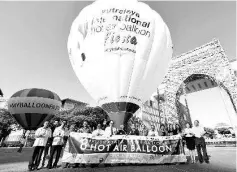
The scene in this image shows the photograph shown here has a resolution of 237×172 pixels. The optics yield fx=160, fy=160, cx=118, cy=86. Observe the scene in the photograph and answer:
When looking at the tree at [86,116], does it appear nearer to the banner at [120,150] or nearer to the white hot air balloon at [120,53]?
the white hot air balloon at [120,53]

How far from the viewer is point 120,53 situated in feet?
34.3

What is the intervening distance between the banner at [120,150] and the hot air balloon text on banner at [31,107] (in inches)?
622

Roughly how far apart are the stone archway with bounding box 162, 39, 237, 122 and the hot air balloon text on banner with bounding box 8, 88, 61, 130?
17.3 m

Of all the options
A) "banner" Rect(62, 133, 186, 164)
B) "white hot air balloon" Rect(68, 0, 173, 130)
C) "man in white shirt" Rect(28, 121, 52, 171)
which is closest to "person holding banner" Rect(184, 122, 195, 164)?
"banner" Rect(62, 133, 186, 164)

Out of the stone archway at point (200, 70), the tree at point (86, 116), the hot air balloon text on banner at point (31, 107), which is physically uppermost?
the stone archway at point (200, 70)

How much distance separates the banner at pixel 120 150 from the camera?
21.0 ft

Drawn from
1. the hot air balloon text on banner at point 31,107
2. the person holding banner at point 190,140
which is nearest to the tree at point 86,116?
the hot air balloon text on banner at point 31,107

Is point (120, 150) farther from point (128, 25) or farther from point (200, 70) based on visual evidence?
point (200, 70)

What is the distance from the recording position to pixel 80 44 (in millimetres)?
11297

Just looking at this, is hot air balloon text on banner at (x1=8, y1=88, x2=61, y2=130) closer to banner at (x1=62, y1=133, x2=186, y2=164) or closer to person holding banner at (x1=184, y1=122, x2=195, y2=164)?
banner at (x1=62, y1=133, x2=186, y2=164)

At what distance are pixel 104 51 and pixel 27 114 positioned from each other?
50.3 feet

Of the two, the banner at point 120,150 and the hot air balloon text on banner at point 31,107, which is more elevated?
the hot air balloon text on banner at point 31,107

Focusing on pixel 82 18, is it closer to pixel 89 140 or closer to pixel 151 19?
pixel 151 19

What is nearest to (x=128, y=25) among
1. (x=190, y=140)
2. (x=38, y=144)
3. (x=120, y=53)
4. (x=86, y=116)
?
(x=120, y=53)
